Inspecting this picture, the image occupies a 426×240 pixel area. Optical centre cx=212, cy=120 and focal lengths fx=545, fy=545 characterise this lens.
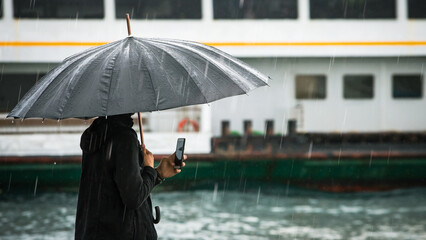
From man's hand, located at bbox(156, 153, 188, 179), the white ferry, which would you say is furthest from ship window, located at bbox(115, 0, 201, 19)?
man's hand, located at bbox(156, 153, 188, 179)

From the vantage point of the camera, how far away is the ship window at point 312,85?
13953mm

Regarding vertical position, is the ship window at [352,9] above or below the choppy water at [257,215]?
above

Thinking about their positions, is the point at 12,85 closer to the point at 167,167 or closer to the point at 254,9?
the point at 254,9

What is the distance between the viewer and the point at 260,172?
1077 centimetres

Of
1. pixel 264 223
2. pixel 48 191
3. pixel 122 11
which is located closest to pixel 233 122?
pixel 122 11

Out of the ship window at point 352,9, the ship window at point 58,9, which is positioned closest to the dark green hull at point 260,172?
the ship window at point 58,9

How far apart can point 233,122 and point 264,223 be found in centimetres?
575

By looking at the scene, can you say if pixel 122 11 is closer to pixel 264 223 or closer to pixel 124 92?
pixel 264 223

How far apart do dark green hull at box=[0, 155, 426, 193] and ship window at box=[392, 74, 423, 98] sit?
3646mm

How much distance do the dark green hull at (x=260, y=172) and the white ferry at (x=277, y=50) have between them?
0.96m

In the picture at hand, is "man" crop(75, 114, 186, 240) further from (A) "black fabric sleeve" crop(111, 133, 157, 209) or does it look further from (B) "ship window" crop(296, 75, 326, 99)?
(B) "ship window" crop(296, 75, 326, 99)

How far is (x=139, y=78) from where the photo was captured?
7.80 ft

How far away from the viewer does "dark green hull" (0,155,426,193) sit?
10625 millimetres

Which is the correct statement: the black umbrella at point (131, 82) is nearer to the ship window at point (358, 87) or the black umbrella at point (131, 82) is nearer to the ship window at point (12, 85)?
the ship window at point (12, 85)
